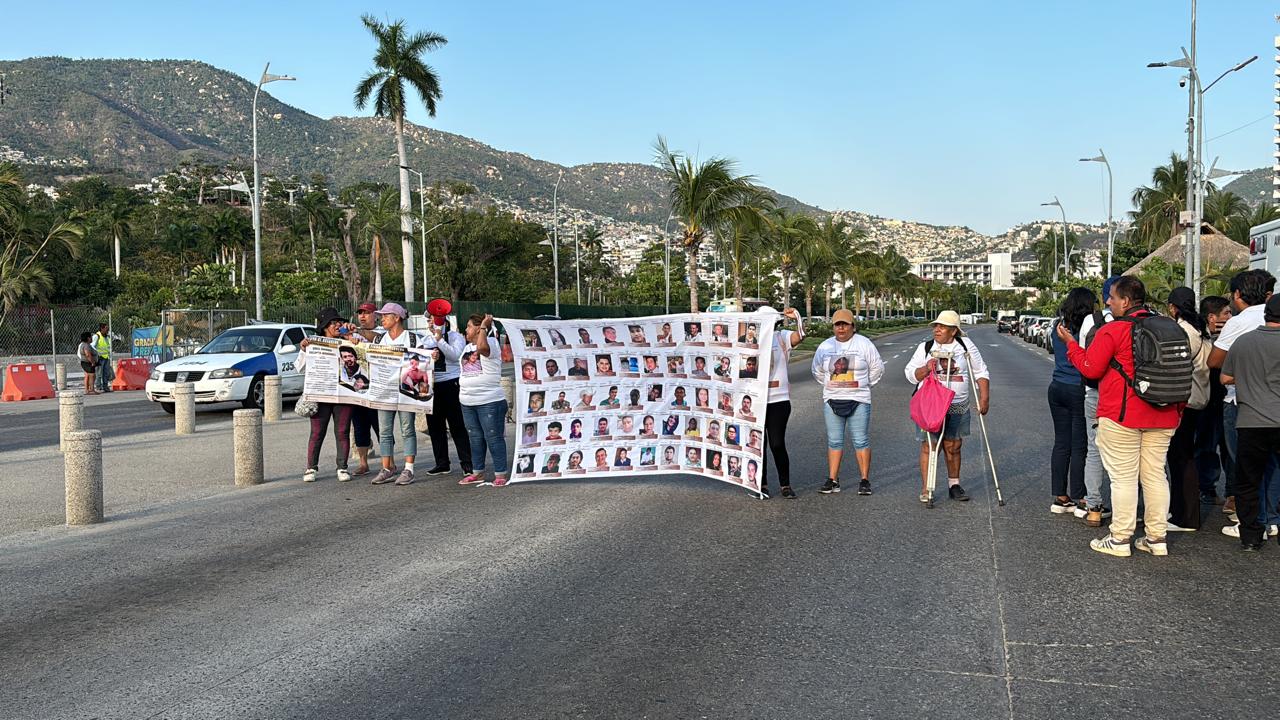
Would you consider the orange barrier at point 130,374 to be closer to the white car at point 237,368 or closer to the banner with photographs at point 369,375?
the white car at point 237,368

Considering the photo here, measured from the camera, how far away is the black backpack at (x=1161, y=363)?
6.92 meters

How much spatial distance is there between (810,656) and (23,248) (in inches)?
2174

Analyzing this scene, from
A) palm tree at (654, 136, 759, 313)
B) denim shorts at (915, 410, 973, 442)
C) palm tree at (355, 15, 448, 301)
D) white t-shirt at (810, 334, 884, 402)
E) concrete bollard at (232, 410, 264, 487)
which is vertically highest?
palm tree at (355, 15, 448, 301)

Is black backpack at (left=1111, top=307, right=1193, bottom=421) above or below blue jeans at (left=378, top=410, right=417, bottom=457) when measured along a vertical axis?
above

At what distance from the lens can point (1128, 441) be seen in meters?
7.18

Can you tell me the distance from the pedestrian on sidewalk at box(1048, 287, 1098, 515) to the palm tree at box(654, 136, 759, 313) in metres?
22.6

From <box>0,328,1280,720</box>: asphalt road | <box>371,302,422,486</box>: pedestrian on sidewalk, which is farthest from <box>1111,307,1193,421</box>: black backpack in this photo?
<box>371,302,422,486</box>: pedestrian on sidewalk

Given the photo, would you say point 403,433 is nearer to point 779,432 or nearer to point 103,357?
point 779,432

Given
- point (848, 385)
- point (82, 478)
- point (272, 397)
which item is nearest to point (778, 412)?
point (848, 385)

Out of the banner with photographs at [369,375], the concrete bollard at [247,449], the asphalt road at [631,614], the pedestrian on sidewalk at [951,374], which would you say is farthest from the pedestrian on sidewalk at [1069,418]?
the concrete bollard at [247,449]

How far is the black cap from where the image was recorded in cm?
725

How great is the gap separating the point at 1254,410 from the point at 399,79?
4474 cm

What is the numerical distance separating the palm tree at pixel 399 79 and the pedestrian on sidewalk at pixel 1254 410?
41.4 m

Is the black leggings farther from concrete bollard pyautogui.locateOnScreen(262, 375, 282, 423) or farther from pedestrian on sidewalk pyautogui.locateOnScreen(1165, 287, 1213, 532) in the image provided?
concrete bollard pyautogui.locateOnScreen(262, 375, 282, 423)
